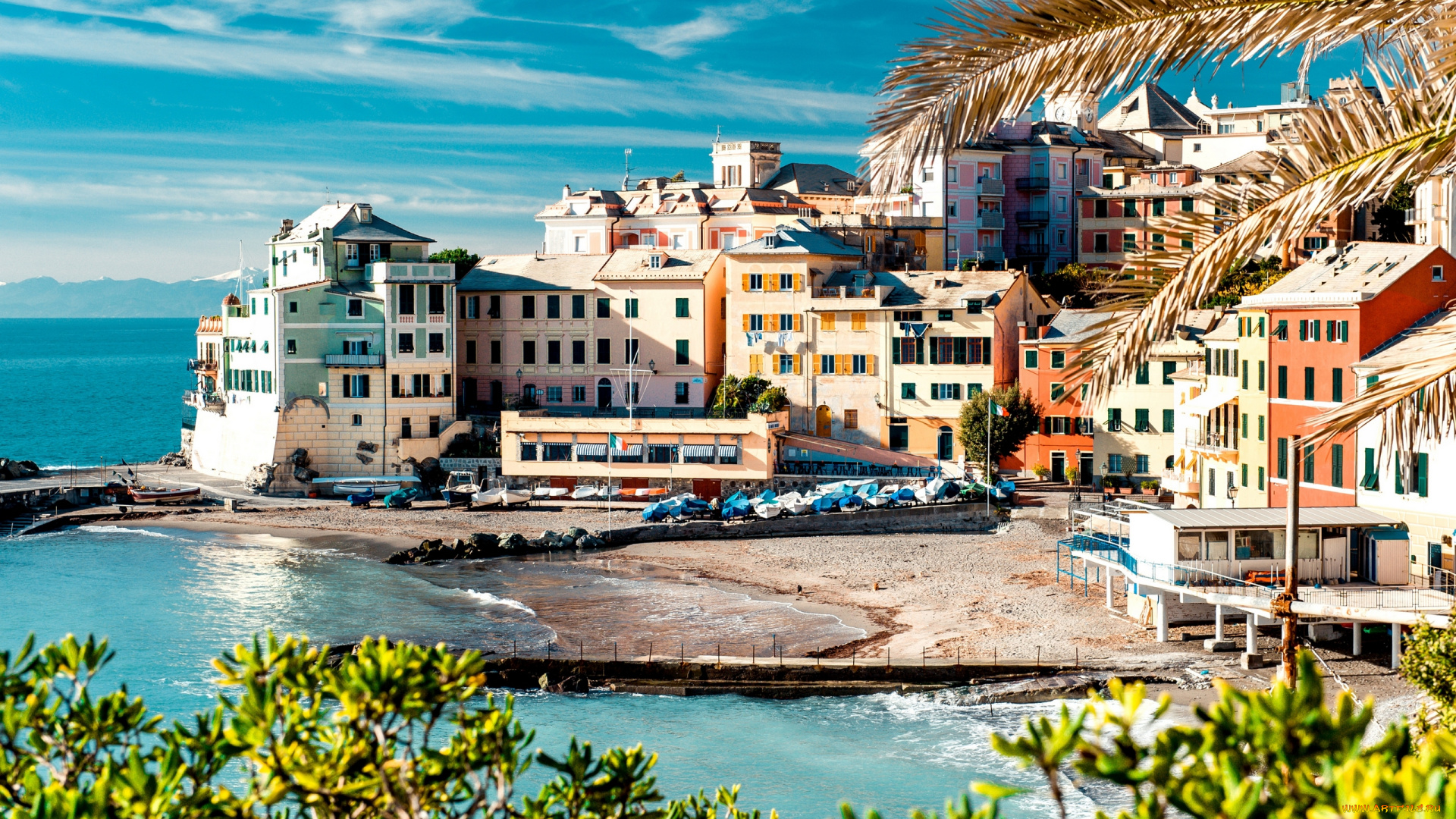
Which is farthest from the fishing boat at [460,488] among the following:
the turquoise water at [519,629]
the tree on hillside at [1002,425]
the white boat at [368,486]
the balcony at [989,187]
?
the balcony at [989,187]

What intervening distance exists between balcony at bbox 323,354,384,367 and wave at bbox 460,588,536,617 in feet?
75.4

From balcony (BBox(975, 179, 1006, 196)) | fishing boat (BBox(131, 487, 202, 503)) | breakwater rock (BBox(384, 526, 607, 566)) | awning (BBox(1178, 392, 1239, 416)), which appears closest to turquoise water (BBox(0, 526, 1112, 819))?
breakwater rock (BBox(384, 526, 607, 566))

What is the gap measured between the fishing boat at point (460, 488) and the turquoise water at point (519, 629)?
8.04 meters

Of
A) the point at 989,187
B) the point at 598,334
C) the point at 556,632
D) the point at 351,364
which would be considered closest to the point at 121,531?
the point at 351,364

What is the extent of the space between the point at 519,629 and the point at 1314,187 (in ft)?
116

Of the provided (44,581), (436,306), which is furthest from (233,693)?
(436,306)

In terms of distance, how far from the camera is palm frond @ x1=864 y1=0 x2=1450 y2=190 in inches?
287

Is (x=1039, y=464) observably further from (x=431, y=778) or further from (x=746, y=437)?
(x=431, y=778)

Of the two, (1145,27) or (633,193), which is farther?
(633,193)

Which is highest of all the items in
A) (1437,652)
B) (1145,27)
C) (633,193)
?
(633,193)

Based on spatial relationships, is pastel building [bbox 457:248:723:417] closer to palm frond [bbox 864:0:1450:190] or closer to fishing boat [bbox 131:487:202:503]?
fishing boat [bbox 131:487:202:503]

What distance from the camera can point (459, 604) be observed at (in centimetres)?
4525

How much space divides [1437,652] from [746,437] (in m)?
42.2

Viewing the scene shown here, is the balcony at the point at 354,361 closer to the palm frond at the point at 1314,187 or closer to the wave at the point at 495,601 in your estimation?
the wave at the point at 495,601
